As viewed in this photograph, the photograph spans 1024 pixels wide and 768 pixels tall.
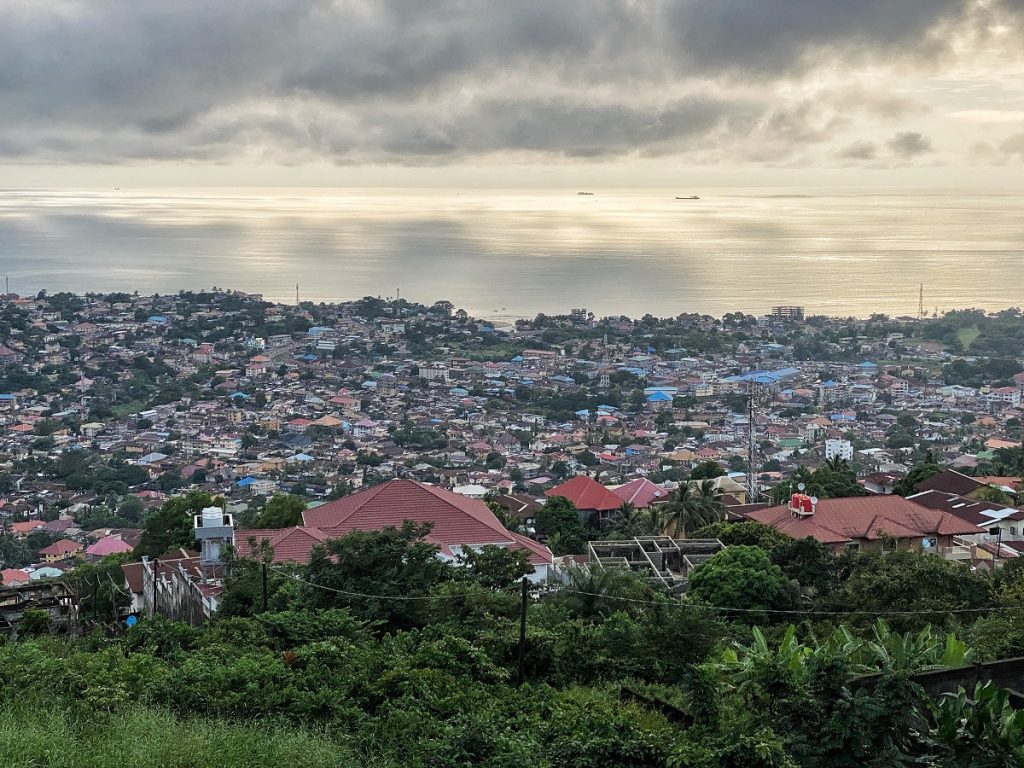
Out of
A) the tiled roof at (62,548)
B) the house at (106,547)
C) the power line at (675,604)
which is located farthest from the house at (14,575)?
the power line at (675,604)

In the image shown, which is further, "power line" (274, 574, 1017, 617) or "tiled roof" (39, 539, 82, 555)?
"tiled roof" (39, 539, 82, 555)

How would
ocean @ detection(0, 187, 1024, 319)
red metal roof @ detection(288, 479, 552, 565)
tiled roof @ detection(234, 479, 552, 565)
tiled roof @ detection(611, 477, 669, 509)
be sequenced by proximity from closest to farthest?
tiled roof @ detection(234, 479, 552, 565), red metal roof @ detection(288, 479, 552, 565), tiled roof @ detection(611, 477, 669, 509), ocean @ detection(0, 187, 1024, 319)

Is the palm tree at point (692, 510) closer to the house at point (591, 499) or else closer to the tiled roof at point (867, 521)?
the tiled roof at point (867, 521)

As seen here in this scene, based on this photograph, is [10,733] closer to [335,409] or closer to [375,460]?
[375,460]

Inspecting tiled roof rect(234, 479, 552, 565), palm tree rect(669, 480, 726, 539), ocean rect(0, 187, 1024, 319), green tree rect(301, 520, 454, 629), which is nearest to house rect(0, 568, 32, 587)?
tiled roof rect(234, 479, 552, 565)

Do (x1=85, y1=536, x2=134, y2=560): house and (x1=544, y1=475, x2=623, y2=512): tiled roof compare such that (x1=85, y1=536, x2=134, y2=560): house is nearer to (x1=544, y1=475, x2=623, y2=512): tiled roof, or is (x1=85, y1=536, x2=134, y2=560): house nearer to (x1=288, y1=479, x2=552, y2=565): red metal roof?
(x1=288, y1=479, x2=552, y2=565): red metal roof

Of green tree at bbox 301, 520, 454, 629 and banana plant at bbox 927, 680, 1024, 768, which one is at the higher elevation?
banana plant at bbox 927, 680, 1024, 768
